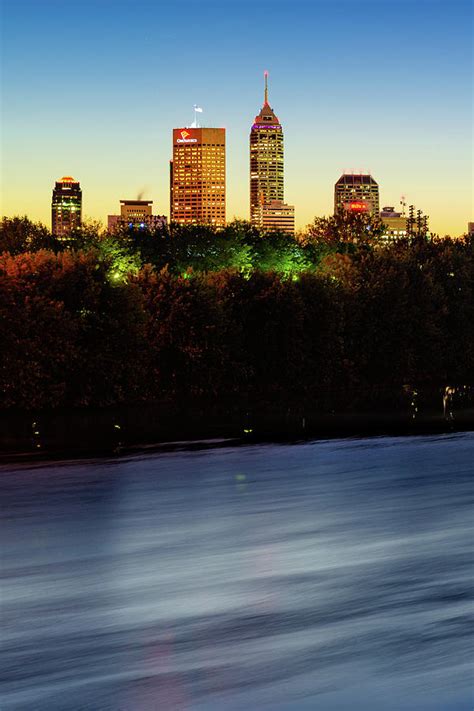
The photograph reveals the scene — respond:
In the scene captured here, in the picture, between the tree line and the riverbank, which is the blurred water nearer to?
the riverbank

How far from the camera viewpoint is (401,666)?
12656 mm

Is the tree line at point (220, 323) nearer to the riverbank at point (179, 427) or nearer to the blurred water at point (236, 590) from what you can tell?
the riverbank at point (179, 427)

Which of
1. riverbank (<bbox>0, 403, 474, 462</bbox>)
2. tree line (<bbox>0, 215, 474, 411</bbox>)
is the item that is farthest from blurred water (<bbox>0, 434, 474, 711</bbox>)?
tree line (<bbox>0, 215, 474, 411</bbox>)

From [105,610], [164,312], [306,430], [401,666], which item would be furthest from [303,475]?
[164,312]

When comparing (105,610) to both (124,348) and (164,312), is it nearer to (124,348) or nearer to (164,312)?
(124,348)

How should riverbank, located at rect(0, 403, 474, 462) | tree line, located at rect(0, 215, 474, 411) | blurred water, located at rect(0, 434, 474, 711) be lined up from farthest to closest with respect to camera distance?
tree line, located at rect(0, 215, 474, 411) → riverbank, located at rect(0, 403, 474, 462) → blurred water, located at rect(0, 434, 474, 711)

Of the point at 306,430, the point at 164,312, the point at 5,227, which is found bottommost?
the point at 306,430

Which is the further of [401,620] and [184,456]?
[184,456]

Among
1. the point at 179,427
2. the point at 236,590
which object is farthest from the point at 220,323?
the point at 236,590

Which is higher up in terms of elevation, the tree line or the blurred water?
the tree line

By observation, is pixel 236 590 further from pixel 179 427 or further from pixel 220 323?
pixel 220 323

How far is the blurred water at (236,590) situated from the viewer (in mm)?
12039

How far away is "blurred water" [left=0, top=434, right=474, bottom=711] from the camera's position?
12039 millimetres

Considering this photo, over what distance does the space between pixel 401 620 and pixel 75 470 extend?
1631cm
